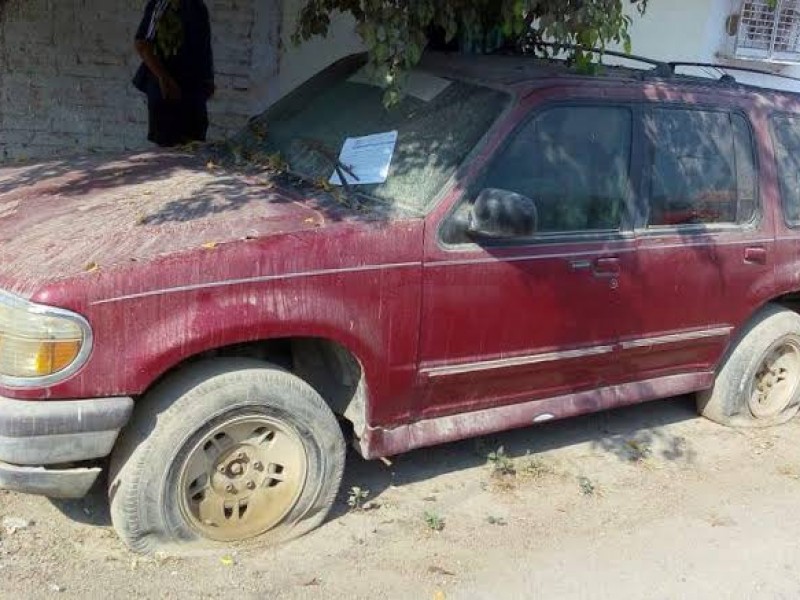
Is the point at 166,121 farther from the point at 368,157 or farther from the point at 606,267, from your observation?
the point at 606,267

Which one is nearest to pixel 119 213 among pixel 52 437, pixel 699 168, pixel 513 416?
pixel 52 437

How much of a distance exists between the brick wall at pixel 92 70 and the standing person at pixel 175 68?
1.33m

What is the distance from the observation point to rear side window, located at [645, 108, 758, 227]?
171 inches

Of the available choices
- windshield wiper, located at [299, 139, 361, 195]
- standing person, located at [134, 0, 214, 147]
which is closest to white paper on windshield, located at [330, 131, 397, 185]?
windshield wiper, located at [299, 139, 361, 195]

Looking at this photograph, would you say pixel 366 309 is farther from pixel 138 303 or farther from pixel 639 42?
pixel 639 42

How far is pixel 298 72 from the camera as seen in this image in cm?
790

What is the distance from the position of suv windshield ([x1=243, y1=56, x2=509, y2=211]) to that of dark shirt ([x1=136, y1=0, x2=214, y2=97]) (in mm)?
1744

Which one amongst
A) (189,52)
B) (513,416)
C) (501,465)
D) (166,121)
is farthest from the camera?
(166,121)

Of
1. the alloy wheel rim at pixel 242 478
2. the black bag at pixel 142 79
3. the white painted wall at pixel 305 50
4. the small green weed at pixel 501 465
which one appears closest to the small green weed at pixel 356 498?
the alloy wheel rim at pixel 242 478

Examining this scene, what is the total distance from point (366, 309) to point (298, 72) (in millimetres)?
4894

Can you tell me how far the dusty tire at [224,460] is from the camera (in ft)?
10.5

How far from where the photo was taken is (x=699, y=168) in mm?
4520

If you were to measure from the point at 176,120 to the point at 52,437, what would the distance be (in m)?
3.85

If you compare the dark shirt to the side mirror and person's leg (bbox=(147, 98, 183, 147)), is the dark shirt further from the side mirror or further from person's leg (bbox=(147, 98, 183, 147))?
the side mirror
